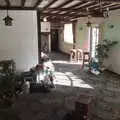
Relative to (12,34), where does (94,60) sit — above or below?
below

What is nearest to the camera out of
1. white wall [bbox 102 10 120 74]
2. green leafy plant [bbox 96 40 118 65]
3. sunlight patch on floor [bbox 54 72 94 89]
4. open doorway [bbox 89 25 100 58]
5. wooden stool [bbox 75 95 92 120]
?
wooden stool [bbox 75 95 92 120]

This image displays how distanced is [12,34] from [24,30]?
437 millimetres

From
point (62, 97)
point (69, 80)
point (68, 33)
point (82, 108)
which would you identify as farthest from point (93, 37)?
point (82, 108)

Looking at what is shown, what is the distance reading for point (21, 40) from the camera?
710 cm

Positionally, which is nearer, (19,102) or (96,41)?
(19,102)

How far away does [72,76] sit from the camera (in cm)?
780

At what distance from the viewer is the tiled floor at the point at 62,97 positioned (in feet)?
14.8

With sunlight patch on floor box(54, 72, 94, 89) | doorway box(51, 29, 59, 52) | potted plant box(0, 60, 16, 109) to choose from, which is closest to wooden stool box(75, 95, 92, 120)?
potted plant box(0, 60, 16, 109)

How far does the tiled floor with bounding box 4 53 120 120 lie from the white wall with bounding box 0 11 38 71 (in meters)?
1.31

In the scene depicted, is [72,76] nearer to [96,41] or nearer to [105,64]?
[105,64]

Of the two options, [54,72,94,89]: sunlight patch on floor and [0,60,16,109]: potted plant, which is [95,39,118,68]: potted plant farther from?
Result: [0,60,16,109]: potted plant

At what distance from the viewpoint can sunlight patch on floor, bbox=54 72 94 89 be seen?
6.64 m

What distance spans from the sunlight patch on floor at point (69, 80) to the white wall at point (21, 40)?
1.13m

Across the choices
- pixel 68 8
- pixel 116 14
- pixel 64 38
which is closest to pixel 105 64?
pixel 116 14
